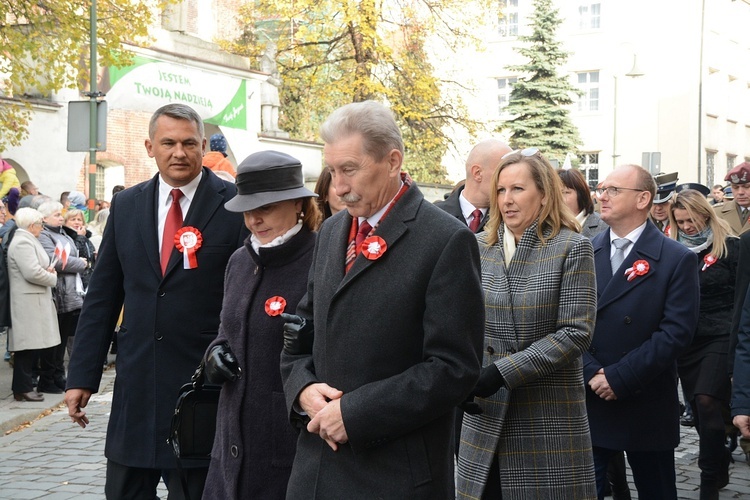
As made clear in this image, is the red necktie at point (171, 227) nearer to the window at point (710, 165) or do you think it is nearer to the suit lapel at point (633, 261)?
the suit lapel at point (633, 261)

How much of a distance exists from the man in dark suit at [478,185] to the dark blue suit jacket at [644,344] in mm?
934

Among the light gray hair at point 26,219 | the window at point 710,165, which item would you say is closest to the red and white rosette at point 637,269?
A: the light gray hair at point 26,219

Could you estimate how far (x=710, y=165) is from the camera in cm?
4769

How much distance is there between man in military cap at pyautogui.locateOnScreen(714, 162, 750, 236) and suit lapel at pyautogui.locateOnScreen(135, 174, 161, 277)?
5.97 meters

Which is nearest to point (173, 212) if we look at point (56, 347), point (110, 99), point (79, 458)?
point (79, 458)

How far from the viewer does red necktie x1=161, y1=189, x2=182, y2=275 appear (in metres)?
4.92

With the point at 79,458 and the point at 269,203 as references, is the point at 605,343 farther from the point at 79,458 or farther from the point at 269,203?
the point at 79,458

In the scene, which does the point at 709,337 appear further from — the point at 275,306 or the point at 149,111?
the point at 149,111

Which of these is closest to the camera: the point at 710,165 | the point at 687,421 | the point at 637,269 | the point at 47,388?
the point at 637,269

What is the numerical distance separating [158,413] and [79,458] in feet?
14.0

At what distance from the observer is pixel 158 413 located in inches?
189

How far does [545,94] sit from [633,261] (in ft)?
123

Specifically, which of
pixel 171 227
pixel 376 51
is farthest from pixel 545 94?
pixel 171 227

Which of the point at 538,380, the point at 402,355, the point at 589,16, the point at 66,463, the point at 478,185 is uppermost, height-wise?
the point at 589,16
